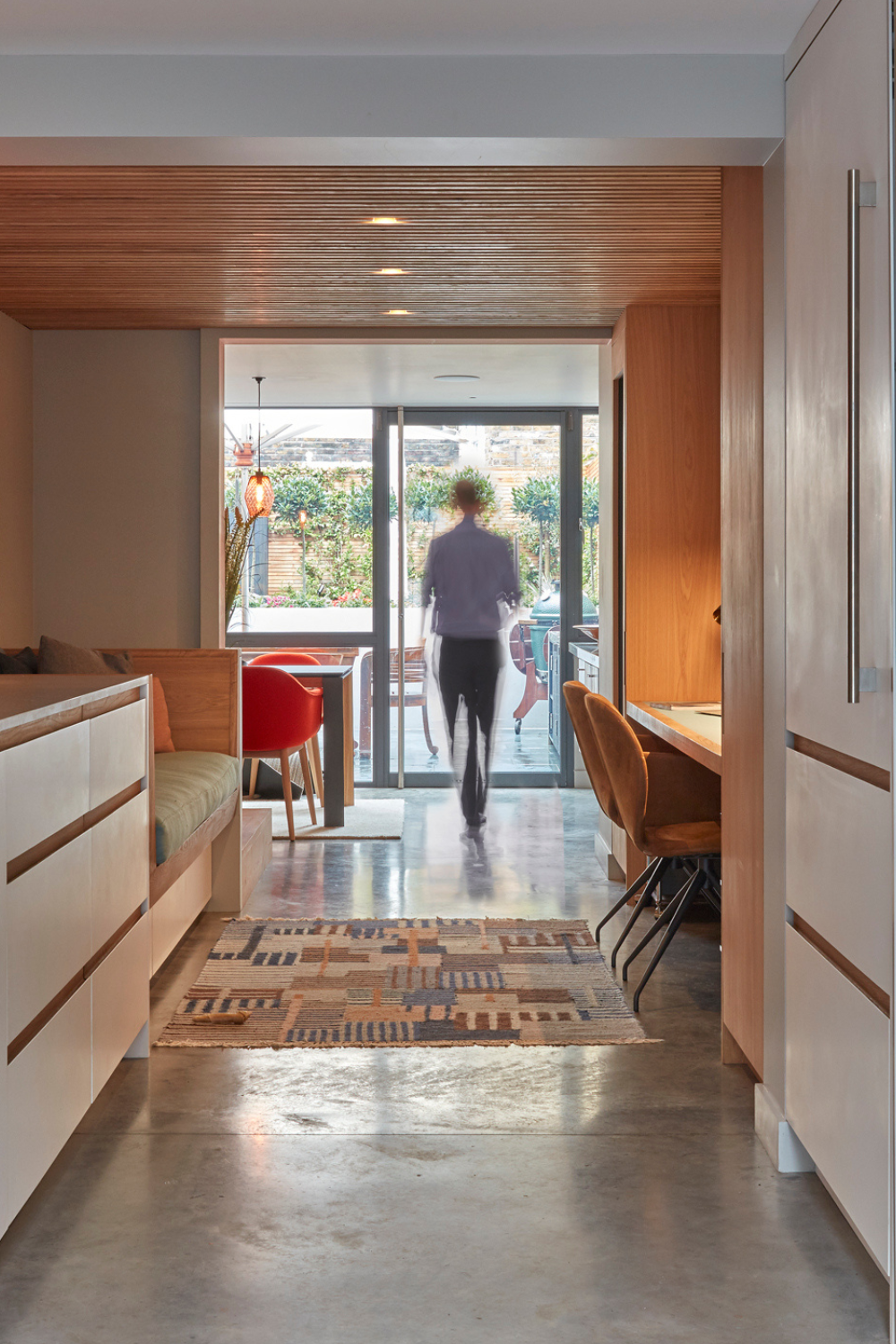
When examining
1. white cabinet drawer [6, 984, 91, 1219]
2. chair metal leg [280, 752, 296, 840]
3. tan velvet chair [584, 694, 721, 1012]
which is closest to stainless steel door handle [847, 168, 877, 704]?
white cabinet drawer [6, 984, 91, 1219]

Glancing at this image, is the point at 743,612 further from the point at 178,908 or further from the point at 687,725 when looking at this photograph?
the point at 178,908

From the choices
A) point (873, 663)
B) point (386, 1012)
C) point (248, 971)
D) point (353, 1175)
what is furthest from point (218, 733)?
point (873, 663)

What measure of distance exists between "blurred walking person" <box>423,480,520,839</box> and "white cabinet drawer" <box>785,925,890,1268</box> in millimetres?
3698

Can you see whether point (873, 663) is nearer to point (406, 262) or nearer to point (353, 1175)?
point (353, 1175)

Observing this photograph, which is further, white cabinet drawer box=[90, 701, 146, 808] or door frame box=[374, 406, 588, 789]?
door frame box=[374, 406, 588, 789]

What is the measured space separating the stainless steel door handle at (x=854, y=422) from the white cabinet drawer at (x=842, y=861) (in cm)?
21

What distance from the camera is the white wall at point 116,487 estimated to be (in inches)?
205

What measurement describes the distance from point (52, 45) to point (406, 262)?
1828 mm

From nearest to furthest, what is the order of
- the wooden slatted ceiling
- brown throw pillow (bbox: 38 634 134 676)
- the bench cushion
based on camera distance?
the wooden slatted ceiling, the bench cushion, brown throw pillow (bbox: 38 634 134 676)

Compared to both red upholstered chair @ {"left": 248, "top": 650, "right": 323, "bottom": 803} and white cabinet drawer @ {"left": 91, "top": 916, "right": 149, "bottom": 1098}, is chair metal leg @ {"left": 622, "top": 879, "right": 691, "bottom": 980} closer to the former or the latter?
white cabinet drawer @ {"left": 91, "top": 916, "right": 149, "bottom": 1098}

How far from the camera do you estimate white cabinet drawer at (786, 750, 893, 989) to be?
1893 millimetres

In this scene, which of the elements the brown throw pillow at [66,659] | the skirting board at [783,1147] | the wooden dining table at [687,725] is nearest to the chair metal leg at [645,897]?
the wooden dining table at [687,725]

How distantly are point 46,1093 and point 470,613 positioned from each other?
410 cm

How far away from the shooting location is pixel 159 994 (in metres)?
3.74
